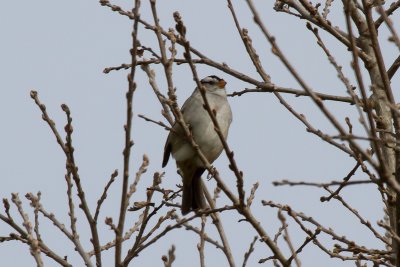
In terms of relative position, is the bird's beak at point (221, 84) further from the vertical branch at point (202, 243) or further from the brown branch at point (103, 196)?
the brown branch at point (103, 196)

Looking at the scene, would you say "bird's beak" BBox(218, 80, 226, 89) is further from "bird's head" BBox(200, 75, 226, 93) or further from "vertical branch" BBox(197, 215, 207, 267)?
"vertical branch" BBox(197, 215, 207, 267)

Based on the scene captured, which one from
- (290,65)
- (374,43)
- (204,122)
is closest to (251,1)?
(290,65)

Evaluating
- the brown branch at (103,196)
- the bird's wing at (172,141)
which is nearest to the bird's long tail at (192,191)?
the bird's wing at (172,141)

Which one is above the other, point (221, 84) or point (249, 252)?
point (221, 84)

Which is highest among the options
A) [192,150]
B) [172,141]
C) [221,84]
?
[221,84]

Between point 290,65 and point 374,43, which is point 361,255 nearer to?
point 374,43

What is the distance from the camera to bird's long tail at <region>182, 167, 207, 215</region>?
5711 millimetres

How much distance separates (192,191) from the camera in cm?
578

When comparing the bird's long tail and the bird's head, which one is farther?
the bird's head

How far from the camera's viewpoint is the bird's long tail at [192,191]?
571cm

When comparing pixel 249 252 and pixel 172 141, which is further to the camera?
pixel 172 141

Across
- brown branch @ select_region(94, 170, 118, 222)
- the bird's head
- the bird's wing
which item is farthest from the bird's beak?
brown branch @ select_region(94, 170, 118, 222)

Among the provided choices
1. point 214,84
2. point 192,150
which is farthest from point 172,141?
point 214,84

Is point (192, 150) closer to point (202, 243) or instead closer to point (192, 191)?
point (192, 191)
